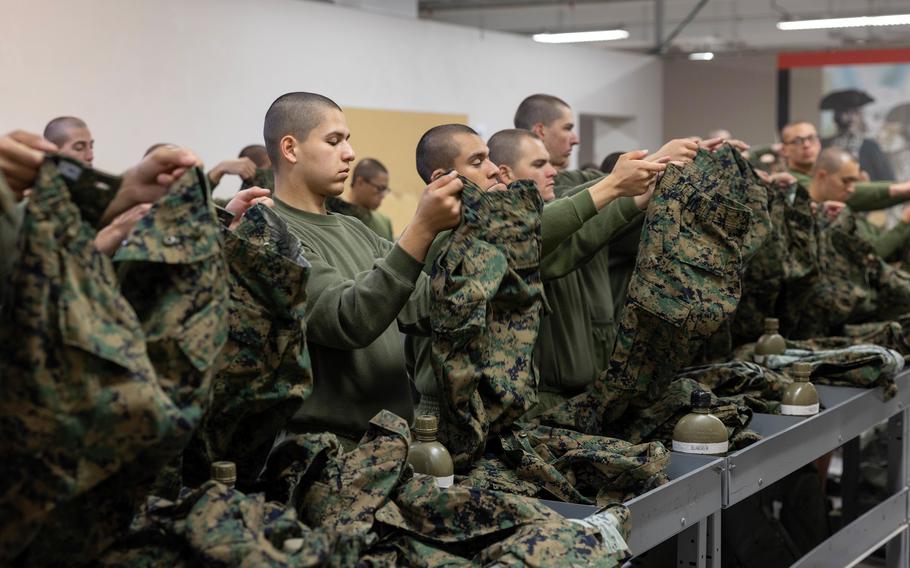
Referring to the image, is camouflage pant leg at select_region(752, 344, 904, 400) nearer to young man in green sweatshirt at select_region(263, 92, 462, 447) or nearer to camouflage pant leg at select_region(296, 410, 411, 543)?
young man in green sweatshirt at select_region(263, 92, 462, 447)

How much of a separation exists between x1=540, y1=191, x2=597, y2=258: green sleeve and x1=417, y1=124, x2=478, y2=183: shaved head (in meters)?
0.35

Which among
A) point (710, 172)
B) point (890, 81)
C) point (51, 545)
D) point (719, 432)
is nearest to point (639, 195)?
point (710, 172)

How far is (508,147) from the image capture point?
3373 millimetres

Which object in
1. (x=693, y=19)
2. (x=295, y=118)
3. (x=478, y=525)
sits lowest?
(x=478, y=525)

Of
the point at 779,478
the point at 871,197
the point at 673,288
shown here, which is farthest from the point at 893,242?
the point at 673,288

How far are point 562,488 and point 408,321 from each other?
50 centimetres

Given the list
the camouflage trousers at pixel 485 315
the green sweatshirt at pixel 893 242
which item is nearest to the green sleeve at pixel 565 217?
the camouflage trousers at pixel 485 315

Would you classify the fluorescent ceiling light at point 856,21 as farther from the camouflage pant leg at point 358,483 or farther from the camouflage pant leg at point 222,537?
the camouflage pant leg at point 222,537

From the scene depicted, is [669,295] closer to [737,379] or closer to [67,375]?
[737,379]

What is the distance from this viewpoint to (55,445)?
1.38 metres

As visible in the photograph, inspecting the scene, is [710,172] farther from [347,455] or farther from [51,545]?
[51,545]

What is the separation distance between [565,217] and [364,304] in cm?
74

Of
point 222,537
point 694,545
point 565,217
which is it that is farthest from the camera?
point 565,217

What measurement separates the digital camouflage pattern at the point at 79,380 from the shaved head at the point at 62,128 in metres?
3.26
